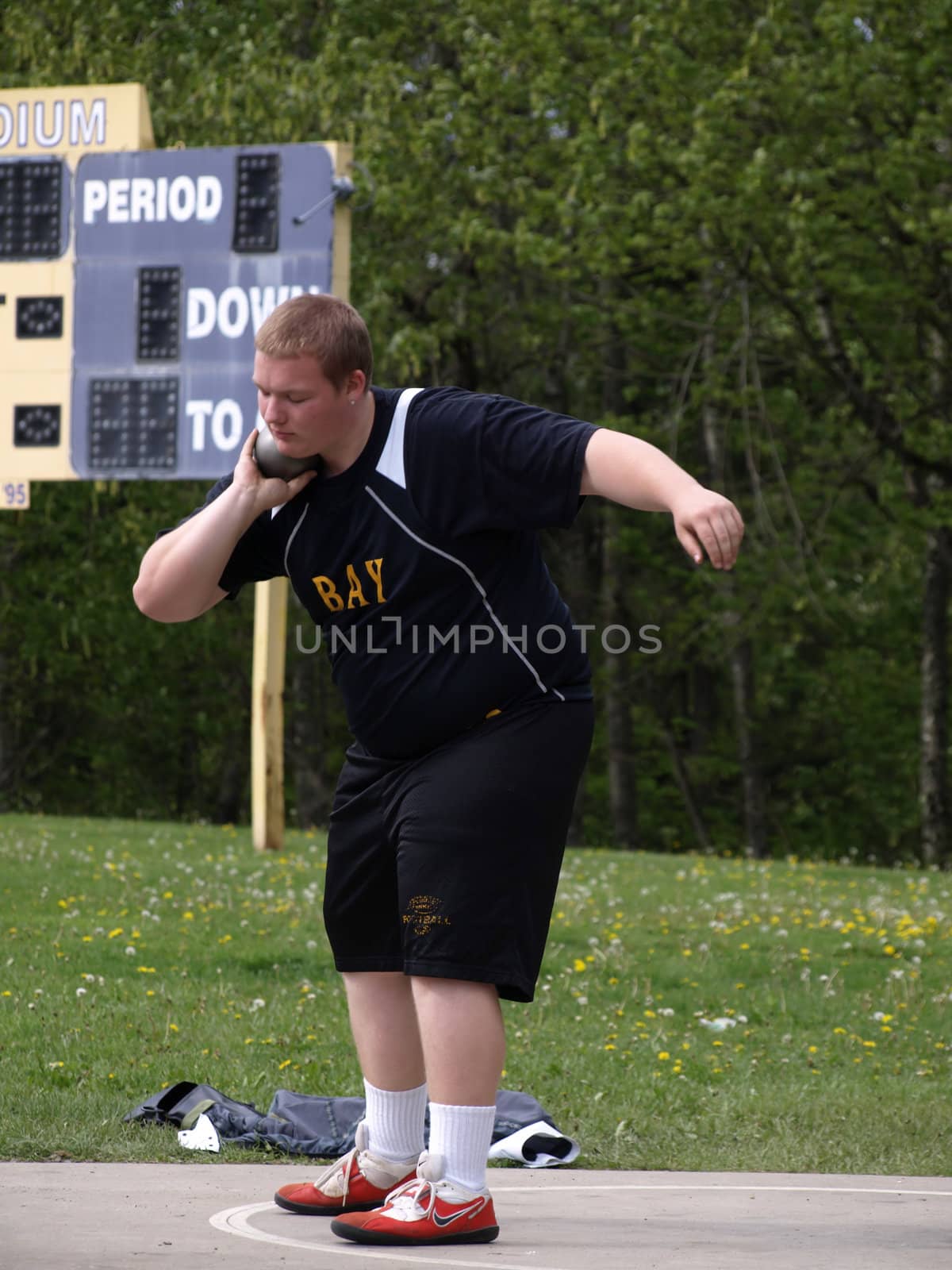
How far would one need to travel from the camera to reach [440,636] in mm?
3627

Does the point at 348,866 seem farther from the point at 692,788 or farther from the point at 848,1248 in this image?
the point at 692,788

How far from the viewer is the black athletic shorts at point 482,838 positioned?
11.6ft

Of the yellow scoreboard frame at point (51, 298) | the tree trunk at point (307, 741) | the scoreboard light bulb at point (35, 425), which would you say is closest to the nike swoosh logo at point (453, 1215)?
the yellow scoreboard frame at point (51, 298)

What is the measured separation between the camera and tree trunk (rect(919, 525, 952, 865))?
70.2 ft

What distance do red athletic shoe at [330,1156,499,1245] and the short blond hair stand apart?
1665 mm

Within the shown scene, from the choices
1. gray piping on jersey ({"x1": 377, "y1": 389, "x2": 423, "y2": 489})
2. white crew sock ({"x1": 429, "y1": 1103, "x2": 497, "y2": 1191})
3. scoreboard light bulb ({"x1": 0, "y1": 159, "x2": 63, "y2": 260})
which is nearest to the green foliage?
scoreboard light bulb ({"x1": 0, "y1": 159, "x2": 63, "y2": 260})

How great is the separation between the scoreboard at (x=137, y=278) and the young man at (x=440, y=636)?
8.92 metres

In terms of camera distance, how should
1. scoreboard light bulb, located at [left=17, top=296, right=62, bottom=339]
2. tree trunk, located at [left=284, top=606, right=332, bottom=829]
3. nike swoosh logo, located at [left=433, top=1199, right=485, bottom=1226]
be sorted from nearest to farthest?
nike swoosh logo, located at [left=433, top=1199, right=485, bottom=1226], scoreboard light bulb, located at [left=17, top=296, right=62, bottom=339], tree trunk, located at [left=284, top=606, right=332, bottom=829]

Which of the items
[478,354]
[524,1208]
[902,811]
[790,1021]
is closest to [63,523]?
[478,354]

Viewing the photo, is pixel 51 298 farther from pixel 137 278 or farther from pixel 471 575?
pixel 471 575

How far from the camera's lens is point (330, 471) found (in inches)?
145

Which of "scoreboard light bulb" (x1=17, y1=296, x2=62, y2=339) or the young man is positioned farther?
"scoreboard light bulb" (x1=17, y1=296, x2=62, y2=339)

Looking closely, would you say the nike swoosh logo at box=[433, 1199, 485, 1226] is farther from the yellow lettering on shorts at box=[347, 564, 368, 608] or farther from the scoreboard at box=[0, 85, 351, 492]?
the scoreboard at box=[0, 85, 351, 492]

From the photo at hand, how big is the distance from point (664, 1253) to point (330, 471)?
5.81 ft
